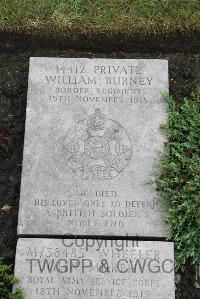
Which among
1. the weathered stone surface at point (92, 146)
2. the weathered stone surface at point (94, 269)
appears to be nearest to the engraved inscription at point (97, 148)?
the weathered stone surface at point (92, 146)

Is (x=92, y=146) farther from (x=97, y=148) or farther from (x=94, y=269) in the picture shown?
(x=94, y=269)

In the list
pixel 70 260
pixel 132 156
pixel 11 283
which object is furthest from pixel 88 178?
pixel 11 283

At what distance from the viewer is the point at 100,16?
544cm

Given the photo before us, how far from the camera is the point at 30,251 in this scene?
4.06 meters

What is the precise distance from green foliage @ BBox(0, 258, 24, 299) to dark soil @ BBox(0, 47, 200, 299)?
33 cm

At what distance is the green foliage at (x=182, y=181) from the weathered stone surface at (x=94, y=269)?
17cm

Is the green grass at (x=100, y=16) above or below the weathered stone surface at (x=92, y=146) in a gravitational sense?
above

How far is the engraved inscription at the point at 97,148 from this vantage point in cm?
430

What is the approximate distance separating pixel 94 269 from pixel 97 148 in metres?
1.03

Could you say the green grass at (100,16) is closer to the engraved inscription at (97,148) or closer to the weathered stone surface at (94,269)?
the engraved inscription at (97,148)

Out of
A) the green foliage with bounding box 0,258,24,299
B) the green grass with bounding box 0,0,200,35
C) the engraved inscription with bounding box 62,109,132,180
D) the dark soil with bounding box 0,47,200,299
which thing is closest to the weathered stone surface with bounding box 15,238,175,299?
the green foliage with bounding box 0,258,24,299

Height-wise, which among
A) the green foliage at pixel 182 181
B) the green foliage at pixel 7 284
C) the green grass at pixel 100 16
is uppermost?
the green grass at pixel 100 16

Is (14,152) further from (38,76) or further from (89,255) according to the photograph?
(89,255)

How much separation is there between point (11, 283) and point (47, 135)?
4.21 ft
